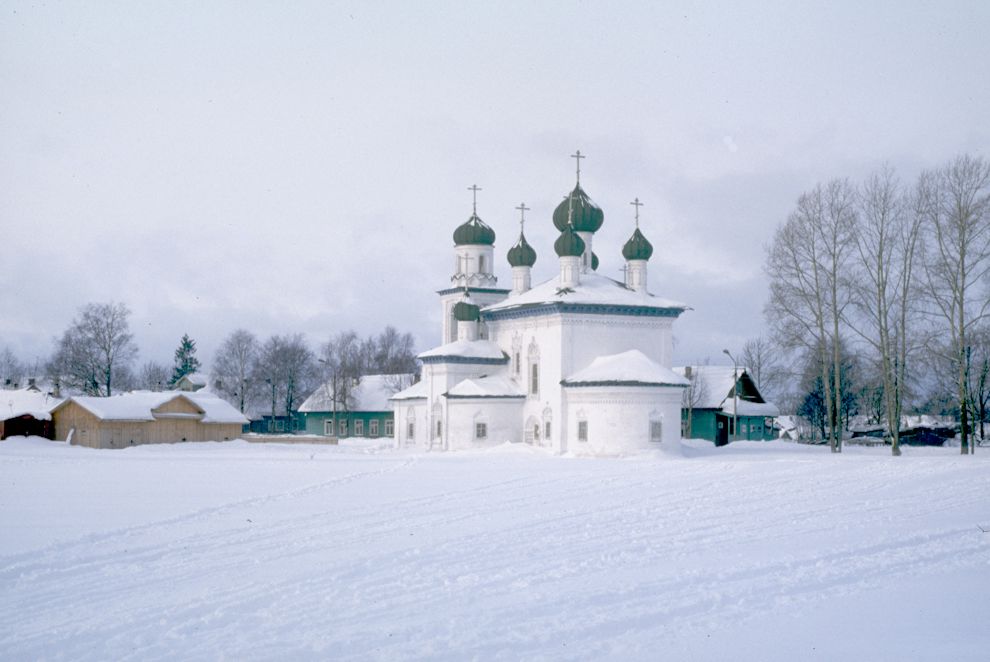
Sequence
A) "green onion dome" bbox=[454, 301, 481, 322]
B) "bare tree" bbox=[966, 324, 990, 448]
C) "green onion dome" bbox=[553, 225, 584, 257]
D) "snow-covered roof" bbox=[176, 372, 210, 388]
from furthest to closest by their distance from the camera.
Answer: "snow-covered roof" bbox=[176, 372, 210, 388], "green onion dome" bbox=[454, 301, 481, 322], "green onion dome" bbox=[553, 225, 584, 257], "bare tree" bbox=[966, 324, 990, 448]

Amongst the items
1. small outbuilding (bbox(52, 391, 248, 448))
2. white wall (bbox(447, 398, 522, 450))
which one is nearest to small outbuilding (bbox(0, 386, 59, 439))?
small outbuilding (bbox(52, 391, 248, 448))

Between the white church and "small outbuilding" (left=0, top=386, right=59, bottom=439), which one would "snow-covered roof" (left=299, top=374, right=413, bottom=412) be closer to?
the white church

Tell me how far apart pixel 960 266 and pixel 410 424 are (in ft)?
76.3

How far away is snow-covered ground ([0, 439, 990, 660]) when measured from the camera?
7836mm

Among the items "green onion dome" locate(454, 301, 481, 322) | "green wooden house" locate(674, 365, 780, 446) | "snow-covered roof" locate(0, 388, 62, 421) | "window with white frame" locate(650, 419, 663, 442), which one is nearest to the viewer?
"window with white frame" locate(650, 419, 663, 442)

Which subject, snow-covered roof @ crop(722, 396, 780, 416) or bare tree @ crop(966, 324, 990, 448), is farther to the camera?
snow-covered roof @ crop(722, 396, 780, 416)

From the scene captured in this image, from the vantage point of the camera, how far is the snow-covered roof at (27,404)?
A: 4653cm

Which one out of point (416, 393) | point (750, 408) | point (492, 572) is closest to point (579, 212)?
point (416, 393)

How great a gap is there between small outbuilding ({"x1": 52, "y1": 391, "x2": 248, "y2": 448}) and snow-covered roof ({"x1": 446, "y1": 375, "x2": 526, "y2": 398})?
12.4m

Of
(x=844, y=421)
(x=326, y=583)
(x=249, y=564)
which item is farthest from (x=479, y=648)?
(x=844, y=421)

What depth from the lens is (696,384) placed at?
183ft

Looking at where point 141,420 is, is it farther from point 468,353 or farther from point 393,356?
point 393,356

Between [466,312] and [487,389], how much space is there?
4.82m

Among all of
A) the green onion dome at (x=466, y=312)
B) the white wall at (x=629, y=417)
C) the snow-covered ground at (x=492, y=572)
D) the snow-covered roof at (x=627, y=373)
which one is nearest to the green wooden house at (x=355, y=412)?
the green onion dome at (x=466, y=312)
